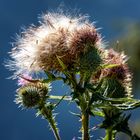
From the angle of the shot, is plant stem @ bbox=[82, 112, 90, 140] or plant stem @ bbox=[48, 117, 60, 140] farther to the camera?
plant stem @ bbox=[48, 117, 60, 140]

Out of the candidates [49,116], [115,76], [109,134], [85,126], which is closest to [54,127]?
[49,116]

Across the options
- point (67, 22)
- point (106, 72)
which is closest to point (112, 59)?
point (106, 72)

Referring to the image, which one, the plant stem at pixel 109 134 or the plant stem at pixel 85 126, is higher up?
the plant stem at pixel 85 126

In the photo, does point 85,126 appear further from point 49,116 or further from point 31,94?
point 31,94

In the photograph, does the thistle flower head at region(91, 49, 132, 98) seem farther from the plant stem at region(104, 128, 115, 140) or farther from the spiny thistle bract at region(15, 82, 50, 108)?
the spiny thistle bract at region(15, 82, 50, 108)

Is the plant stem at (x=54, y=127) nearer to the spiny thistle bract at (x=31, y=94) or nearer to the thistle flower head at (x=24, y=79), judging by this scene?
the spiny thistle bract at (x=31, y=94)

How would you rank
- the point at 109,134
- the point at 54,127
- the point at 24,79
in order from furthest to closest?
the point at 24,79
the point at 54,127
the point at 109,134

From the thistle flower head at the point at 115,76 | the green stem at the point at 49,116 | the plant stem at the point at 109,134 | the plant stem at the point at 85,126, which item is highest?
the thistle flower head at the point at 115,76

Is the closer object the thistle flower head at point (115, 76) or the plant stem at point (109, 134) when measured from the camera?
the plant stem at point (109, 134)
